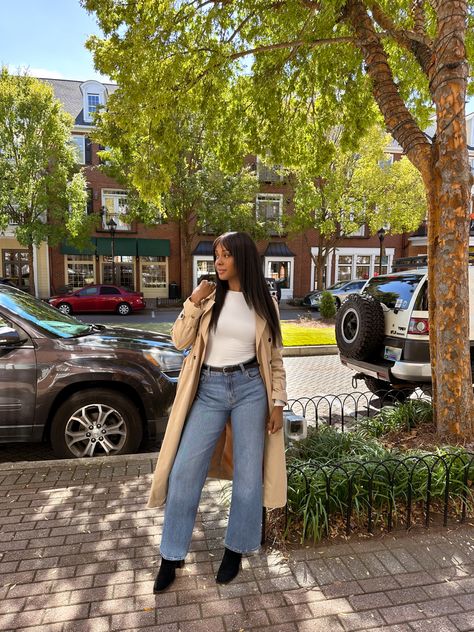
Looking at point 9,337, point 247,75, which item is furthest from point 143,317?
point 9,337

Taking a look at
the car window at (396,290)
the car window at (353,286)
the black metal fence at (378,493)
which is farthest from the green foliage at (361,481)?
the car window at (353,286)

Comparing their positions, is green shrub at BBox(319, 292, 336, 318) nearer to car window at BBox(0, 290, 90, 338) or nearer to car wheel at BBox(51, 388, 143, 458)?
car window at BBox(0, 290, 90, 338)

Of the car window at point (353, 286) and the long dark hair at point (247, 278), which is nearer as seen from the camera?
the long dark hair at point (247, 278)

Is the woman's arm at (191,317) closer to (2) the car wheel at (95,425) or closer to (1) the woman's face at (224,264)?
(1) the woman's face at (224,264)

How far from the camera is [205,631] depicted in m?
2.13

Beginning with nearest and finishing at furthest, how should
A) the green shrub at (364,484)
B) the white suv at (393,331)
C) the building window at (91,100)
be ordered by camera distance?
the green shrub at (364,484), the white suv at (393,331), the building window at (91,100)

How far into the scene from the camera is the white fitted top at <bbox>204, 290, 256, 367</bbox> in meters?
2.57

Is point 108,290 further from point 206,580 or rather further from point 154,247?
point 206,580

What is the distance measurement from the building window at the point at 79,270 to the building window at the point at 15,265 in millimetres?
2343

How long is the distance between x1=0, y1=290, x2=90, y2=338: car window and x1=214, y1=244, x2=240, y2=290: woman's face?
96.2 inches

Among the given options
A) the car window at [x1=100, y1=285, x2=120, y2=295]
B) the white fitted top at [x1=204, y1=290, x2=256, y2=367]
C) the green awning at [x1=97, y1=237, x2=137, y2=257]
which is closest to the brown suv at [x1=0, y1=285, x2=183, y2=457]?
the white fitted top at [x1=204, y1=290, x2=256, y2=367]

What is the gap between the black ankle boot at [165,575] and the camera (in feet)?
7.86

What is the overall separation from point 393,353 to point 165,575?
4362 mm

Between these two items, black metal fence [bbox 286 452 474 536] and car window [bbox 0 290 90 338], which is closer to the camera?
black metal fence [bbox 286 452 474 536]
